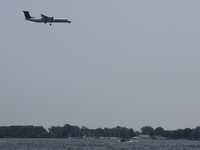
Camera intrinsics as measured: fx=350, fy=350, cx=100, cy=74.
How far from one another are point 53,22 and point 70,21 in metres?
6.72

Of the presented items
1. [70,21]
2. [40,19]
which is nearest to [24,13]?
[40,19]

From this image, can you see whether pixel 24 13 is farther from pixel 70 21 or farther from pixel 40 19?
pixel 70 21

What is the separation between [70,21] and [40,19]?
11144 millimetres

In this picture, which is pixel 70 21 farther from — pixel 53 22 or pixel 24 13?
pixel 24 13

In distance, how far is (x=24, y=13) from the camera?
132 meters

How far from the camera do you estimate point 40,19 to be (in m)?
128

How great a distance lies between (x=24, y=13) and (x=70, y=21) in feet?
62.8

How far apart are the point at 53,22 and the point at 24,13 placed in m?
12.7

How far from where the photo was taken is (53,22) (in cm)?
12825

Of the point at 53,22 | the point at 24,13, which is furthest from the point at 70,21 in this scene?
the point at 24,13

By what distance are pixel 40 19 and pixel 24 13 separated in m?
8.67

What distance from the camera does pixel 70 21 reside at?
126 meters
